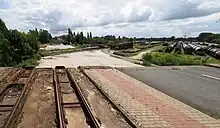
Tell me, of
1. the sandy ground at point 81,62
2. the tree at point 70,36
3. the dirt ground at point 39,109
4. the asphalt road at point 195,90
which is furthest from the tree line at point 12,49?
the tree at point 70,36

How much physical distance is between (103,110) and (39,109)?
6.64ft

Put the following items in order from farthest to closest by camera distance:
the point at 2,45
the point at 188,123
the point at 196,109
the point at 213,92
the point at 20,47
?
the point at 20,47, the point at 2,45, the point at 213,92, the point at 196,109, the point at 188,123

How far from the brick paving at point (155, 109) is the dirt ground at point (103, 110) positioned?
39 centimetres

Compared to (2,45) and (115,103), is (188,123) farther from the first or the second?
(2,45)

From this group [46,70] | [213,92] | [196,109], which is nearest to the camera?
[196,109]

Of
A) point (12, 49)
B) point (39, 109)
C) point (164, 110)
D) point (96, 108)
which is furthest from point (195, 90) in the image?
point (12, 49)

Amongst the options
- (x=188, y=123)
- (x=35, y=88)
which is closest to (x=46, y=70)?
(x=35, y=88)

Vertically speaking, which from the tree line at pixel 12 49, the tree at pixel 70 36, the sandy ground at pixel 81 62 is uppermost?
the tree line at pixel 12 49

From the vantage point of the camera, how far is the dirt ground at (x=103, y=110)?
926 centimetres

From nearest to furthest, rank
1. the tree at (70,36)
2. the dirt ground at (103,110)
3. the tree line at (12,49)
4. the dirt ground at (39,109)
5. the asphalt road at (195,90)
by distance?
the dirt ground at (39,109), the dirt ground at (103,110), the asphalt road at (195,90), the tree line at (12,49), the tree at (70,36)

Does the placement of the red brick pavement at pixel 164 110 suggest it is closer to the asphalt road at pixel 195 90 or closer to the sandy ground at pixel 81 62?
the asphalt road at pixel 195 90

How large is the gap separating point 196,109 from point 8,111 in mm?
6020

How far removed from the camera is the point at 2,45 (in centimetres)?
3294

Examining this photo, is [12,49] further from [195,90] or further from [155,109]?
[155,109]
